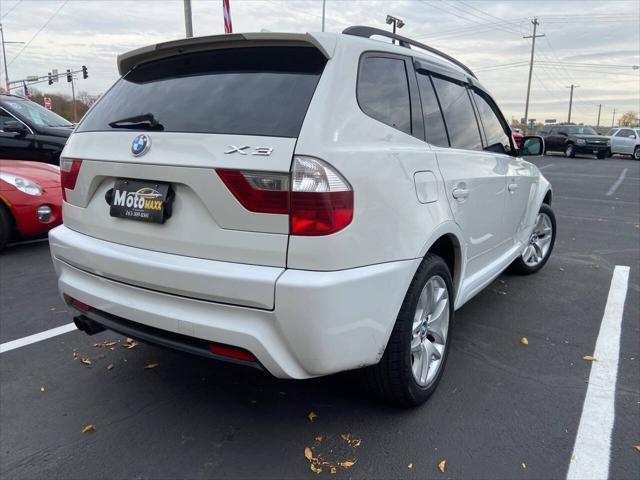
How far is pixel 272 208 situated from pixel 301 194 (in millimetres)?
129

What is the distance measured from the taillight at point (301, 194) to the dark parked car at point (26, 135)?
7347 millimetres

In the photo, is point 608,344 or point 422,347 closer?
point 422,347

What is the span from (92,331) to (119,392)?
0.41 m

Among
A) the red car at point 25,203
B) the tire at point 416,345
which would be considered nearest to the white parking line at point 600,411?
the tire at point 416,345

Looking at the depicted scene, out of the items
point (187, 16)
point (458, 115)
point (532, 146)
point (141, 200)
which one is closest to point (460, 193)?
point (458, 115)

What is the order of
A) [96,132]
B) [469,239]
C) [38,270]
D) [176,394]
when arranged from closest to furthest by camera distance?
[96,132]
[176,394]
[469,239]
[38,270]

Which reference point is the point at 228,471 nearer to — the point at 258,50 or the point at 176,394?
the point at 176,394

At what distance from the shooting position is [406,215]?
2348mm

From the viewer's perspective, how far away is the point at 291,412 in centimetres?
273

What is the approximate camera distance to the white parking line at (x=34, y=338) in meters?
3.44

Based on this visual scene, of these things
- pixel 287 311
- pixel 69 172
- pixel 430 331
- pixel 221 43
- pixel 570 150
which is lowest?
pixel 570 150

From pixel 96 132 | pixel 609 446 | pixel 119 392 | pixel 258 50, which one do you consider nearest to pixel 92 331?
pixel 119 392

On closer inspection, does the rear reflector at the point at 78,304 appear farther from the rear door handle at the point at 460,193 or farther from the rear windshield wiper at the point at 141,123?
the rear door handle at the point at 460,193

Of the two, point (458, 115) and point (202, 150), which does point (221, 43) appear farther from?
point (458, 115)
